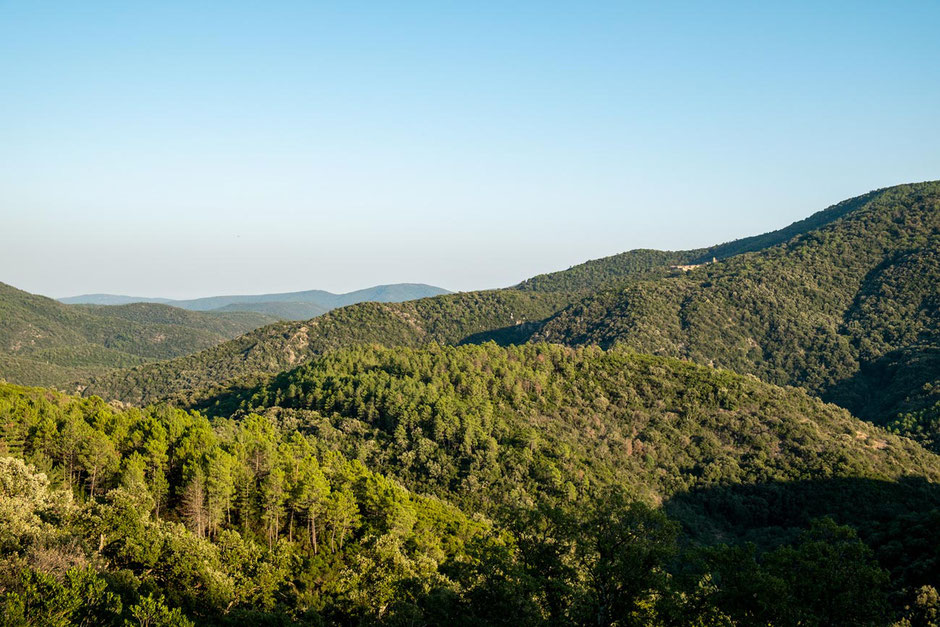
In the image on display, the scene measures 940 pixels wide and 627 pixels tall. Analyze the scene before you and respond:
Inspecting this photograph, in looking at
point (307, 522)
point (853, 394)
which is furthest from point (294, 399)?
point (853, 394)

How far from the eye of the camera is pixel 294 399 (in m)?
113

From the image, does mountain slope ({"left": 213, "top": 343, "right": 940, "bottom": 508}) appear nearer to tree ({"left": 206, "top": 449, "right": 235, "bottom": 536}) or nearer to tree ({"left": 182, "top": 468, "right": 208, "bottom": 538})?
tree ({"left": 206, "top": 449, "right": 235, "bottom": 536})

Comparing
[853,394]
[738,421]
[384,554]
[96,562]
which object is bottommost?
[853,394]

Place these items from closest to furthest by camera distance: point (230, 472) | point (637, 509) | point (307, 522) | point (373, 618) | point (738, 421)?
point (637, 509), point (373, 618), point (230, 472), point (307, 522), point (738, 421)

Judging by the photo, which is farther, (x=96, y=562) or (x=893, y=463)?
(x=893, y=463)

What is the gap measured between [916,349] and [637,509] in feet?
706

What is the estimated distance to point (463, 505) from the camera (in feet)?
278

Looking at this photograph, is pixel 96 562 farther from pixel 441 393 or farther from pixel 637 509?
pixel 441 393

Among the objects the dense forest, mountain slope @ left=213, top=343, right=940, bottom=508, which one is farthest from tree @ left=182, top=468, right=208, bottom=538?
mountain slope @ left=213, top=343, right=940, bottom=508

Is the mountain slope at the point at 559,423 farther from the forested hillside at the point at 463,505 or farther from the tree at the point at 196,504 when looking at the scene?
the tree at the point at 196,504

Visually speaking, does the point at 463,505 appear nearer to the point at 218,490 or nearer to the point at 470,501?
the point at 470,501

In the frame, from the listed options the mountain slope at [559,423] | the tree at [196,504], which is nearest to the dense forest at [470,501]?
the tree at [196,504]

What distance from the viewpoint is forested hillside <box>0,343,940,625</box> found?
26.9 meters

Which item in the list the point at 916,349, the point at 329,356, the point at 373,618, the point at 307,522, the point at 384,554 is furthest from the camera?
the point at 916,349
